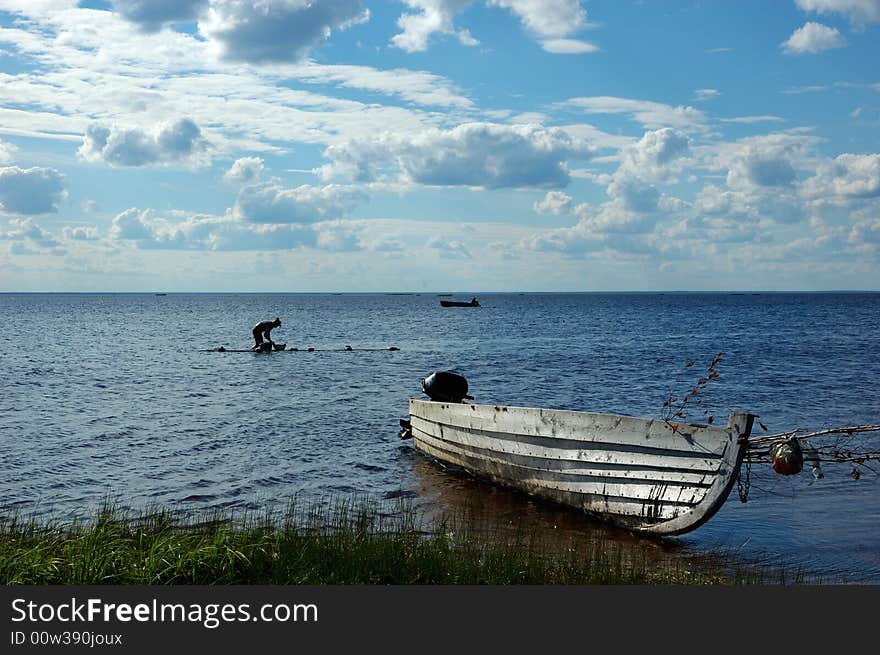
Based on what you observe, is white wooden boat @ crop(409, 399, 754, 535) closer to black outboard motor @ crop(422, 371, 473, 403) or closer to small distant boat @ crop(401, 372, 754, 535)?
small distant boat @ crop(401, 372, 754, 535)

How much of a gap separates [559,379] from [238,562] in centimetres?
2804

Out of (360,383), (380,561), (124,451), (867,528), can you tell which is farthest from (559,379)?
(380,561)

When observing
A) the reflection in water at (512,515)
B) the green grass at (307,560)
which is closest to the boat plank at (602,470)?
the reflection in water at (512,515)

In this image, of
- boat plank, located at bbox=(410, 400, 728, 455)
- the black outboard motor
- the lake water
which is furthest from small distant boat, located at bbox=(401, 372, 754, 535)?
the black outboard motor

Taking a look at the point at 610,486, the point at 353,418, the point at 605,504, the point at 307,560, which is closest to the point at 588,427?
the point at 610,486

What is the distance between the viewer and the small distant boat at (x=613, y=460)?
10938 millimetres

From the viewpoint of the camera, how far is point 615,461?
40.1ft

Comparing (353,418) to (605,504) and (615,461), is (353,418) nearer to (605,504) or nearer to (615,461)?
(605,504)

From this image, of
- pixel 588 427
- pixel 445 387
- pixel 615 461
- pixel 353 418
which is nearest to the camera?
pixel 615 461

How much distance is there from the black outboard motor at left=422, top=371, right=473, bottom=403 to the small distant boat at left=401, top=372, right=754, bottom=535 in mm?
2287

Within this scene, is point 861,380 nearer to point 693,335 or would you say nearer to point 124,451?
point 124,451

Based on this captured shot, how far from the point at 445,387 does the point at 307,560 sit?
405 inches

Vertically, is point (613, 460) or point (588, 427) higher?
point (588, 427)

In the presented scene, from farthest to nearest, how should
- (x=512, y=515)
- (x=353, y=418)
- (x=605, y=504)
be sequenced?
(x=353, y=418), (x=512, y=515), (x=605, y=504)
